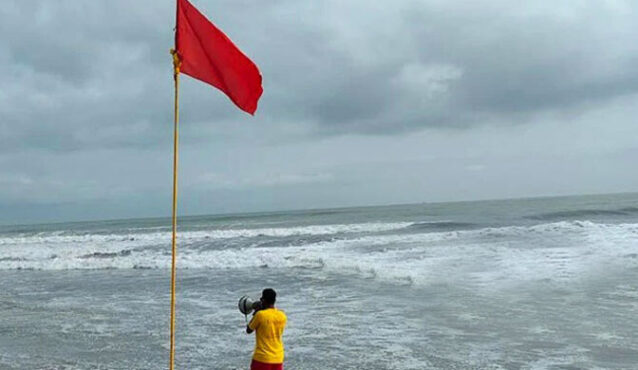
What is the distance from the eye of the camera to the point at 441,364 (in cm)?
758

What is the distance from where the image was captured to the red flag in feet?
19.0

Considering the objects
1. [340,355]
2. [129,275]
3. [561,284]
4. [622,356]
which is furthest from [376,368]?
[129,275]

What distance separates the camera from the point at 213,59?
594 cm

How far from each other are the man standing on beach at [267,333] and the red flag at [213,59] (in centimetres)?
200

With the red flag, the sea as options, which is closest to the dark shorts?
the sea

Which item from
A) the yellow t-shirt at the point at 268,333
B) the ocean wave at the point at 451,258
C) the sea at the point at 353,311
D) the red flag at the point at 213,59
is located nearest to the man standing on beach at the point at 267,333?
the yellow t-shirt at the point at 268,333

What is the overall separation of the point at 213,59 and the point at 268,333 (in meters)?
2.74

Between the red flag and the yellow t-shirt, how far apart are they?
6.77 ft

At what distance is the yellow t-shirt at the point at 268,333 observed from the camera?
5312mm

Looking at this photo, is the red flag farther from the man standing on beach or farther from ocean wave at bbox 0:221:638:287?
ocean wave at bbox 0:221:638:287

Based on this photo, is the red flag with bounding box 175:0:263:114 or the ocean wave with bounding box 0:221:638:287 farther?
the ocean wave with bounding box 0:221:638:287

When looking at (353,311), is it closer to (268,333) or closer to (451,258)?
(268,333)

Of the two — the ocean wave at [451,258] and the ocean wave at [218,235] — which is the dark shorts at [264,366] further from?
the ocean wave at [218,235]

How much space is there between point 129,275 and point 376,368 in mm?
12711
